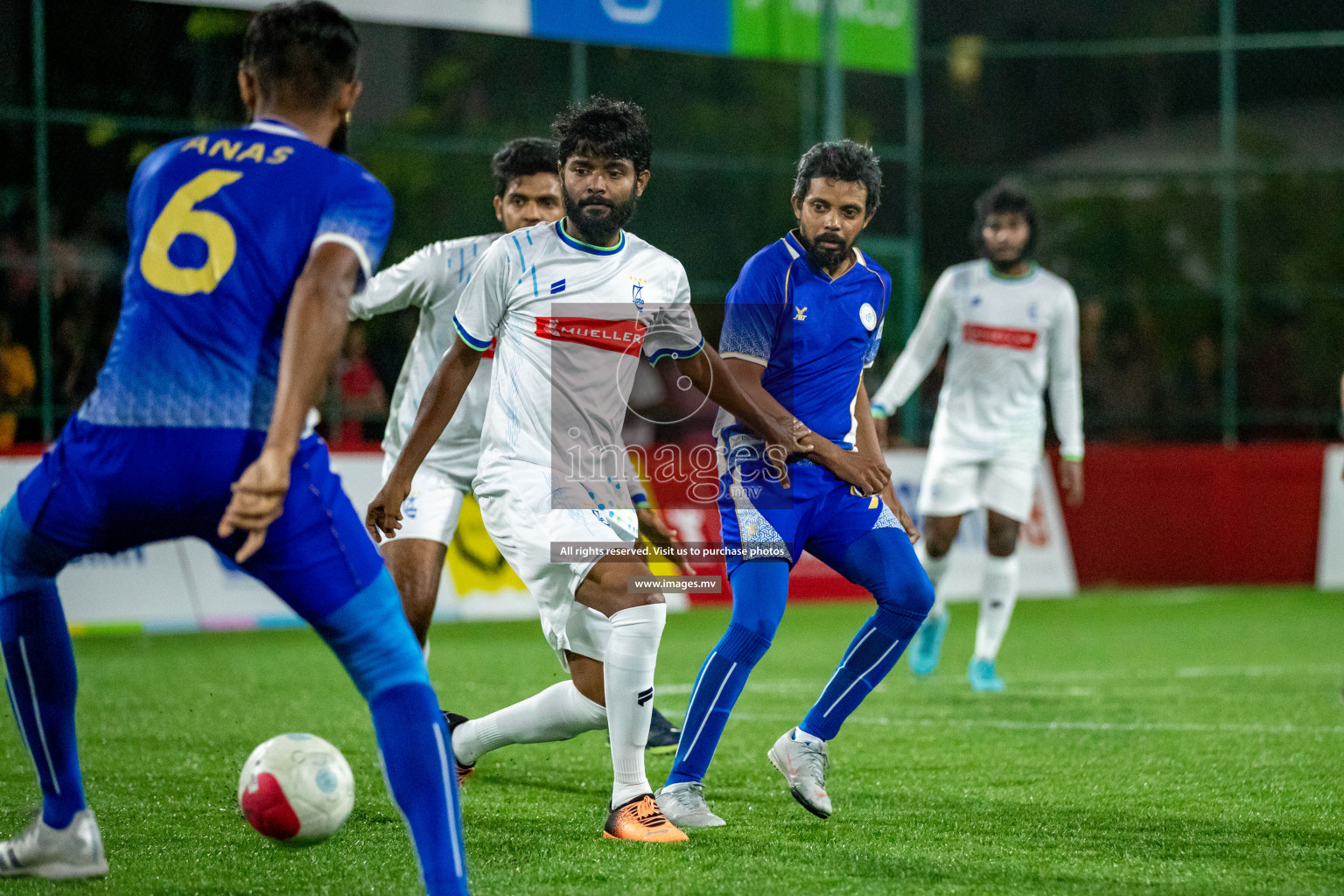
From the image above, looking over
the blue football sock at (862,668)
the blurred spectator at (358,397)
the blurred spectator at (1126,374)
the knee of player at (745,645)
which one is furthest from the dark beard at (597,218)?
the blurred spectator at (1126,374)

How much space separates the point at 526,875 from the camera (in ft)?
13.6

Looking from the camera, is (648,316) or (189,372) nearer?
(189,372)

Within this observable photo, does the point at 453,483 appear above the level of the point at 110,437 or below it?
below

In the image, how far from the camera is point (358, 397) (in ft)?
46.3

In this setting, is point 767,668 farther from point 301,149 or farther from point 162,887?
point 301,149

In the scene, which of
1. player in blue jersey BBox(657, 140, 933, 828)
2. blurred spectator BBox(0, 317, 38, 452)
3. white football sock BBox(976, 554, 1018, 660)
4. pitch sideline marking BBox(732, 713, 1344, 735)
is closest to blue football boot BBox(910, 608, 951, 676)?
white football sock BBox(976, 554, 1018, 660)

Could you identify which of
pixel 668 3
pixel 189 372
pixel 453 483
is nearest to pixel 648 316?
pixel 453 483

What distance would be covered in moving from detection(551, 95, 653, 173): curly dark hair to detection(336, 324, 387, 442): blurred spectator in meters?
9.38

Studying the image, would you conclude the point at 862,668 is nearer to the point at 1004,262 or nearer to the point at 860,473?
the point at 860,473

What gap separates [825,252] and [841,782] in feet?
6.39

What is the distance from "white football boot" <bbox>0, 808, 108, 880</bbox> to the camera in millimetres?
3828

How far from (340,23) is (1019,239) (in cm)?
595

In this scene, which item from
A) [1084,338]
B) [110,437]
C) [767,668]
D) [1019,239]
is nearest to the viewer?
[110,437]

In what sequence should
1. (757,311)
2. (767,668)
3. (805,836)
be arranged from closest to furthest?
1. (805,836)
2. (757,311)
3. (767,668)
